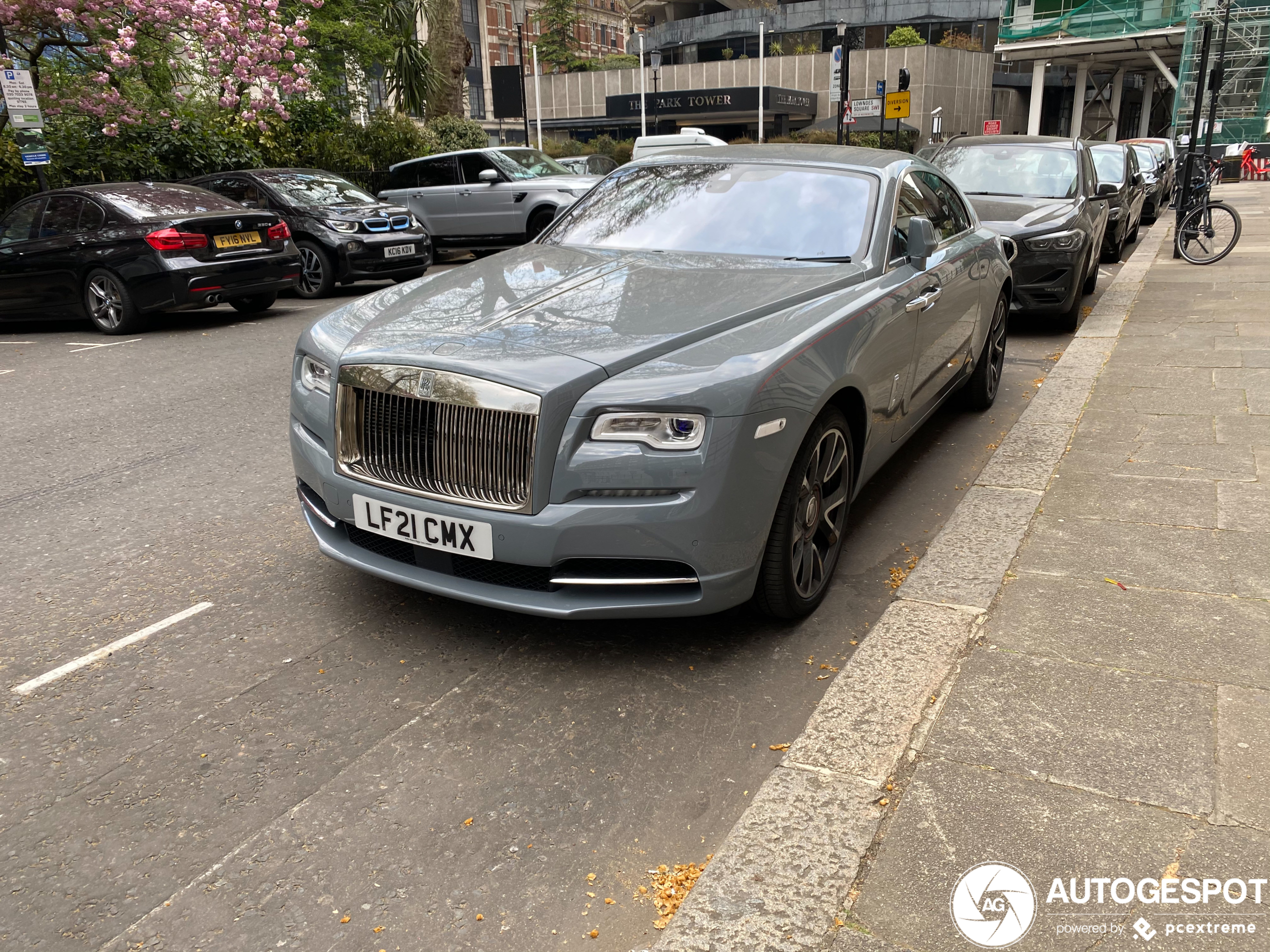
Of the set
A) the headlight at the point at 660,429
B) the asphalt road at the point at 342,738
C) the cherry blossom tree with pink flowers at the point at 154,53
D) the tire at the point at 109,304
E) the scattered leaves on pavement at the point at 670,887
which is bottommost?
the scattered leaves on pavement at the point at 670,887

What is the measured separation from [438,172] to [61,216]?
267 inches

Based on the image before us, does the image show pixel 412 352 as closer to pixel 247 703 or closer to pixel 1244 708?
pixel 247 703

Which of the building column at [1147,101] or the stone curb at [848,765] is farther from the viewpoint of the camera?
the building column at [1147,101]

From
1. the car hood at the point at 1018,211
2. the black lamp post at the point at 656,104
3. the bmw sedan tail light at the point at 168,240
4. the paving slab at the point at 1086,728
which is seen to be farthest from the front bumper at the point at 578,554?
the black lamp post at the point at 656,104

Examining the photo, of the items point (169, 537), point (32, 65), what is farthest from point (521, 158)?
point (169, 537)

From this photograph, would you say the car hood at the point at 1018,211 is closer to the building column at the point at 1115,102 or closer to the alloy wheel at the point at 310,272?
the alloy wheel at the point at 310,272

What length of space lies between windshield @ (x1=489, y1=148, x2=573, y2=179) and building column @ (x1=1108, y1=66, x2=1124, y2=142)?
2092 inches

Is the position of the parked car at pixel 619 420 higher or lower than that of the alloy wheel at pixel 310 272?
higher

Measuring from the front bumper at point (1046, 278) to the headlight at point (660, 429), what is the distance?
268 inches

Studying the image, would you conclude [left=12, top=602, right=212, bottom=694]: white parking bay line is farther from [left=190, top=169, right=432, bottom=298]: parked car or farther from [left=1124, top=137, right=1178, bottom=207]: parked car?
[left=1124, top=137, right=1178, bottom=207]: parked car

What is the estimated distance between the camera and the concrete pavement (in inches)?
85.7

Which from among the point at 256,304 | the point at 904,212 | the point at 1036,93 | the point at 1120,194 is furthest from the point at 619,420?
the point at 1036,93

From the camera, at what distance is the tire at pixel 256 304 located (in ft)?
37.3

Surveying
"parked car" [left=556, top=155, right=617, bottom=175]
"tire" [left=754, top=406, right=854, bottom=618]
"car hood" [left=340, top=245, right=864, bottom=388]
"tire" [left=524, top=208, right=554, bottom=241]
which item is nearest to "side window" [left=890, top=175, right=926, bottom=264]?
"car hood" [left=340, top=245, right=864, bottom=388]
